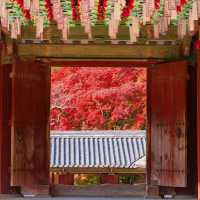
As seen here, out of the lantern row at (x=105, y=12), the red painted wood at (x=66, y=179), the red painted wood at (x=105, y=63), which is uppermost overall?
the lantern row at (x=105, y=12)

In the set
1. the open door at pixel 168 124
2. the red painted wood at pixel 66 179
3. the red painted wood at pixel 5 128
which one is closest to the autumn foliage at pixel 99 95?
the red painted wood at pixel 66 179

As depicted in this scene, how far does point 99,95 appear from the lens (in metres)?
17.1

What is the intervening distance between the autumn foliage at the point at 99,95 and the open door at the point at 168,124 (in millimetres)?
6411

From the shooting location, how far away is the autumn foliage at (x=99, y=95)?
16.5 meters

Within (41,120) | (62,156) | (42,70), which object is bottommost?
(62,156)

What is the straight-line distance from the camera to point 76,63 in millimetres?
10023

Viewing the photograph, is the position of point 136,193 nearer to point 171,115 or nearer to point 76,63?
point 171,115

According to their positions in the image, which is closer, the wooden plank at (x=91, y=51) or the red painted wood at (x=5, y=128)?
the red painted wood at (x=5, y=128)

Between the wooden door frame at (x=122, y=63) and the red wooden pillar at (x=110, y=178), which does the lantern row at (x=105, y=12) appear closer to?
the wooden door frame at (x=122, y=63)

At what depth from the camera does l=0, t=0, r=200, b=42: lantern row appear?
21.2 ft

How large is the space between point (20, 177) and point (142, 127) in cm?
1020

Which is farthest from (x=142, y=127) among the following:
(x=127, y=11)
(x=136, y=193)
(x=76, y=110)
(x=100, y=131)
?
(x=127, y=11)

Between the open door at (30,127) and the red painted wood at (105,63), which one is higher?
the red painted wood at (105,63)

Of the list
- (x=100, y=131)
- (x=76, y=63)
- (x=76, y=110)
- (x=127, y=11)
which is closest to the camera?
(x=127, y=11)
